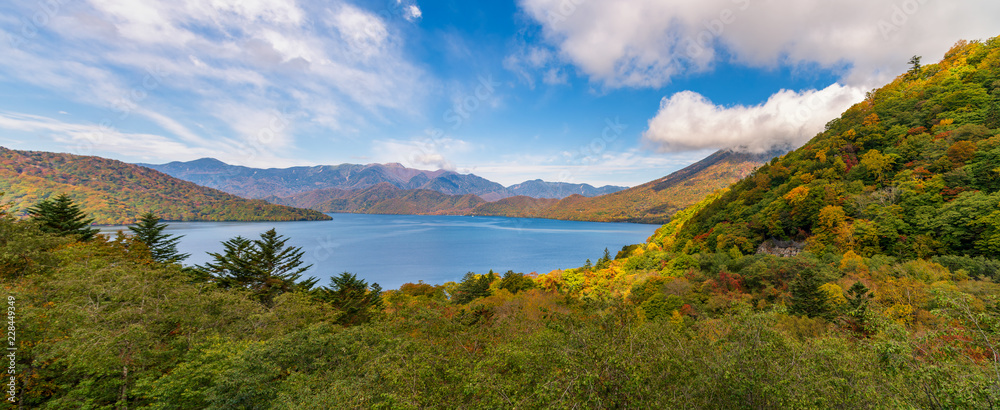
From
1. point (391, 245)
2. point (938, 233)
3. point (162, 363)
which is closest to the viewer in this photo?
point (162, 363)

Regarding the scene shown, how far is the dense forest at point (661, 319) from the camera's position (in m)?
7.18

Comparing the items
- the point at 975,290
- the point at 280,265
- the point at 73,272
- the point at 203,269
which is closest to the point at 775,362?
the point at 975,290

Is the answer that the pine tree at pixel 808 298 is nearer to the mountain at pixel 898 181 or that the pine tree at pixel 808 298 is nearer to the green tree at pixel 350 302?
the mountain at pixel 898 181

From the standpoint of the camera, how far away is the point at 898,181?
26.6 metres

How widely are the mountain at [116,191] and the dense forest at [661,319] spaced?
143323 mm

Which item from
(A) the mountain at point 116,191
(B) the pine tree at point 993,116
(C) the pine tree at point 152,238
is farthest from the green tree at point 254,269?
(A) the mountain at point 116,191

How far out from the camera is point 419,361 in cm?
877

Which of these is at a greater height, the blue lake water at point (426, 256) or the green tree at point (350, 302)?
the green tree at point (350, 302)

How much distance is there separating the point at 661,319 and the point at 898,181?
2729cm

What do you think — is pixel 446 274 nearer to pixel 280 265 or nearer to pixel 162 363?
pixel 280 265

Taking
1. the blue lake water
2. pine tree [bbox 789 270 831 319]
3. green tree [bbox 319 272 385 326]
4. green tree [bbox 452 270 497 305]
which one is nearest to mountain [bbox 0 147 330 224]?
the blue lake water

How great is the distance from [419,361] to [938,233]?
118 feet

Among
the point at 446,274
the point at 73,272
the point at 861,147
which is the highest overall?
the point at 861,147

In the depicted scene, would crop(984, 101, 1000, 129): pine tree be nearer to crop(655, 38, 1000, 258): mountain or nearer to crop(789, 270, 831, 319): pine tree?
crop(655, 38, 1000, 258): mountain
